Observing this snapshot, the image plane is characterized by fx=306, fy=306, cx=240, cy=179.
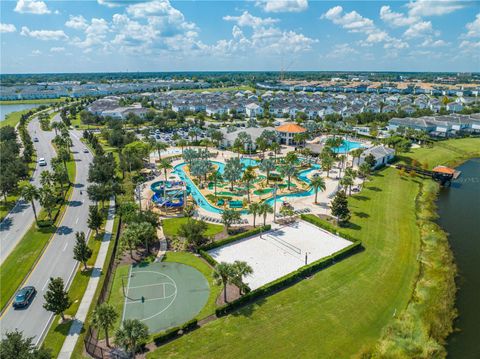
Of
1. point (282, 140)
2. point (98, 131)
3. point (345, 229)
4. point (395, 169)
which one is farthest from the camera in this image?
point (98, 131)

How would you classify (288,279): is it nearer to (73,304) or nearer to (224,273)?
(224,273)

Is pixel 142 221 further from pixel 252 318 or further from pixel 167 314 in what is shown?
pixel 252 318

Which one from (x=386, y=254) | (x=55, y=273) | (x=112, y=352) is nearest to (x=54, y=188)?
(x=55, y=273)

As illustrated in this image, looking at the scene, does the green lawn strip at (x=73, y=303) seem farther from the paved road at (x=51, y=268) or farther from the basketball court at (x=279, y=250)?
the basketball court at (x=279, y=250)

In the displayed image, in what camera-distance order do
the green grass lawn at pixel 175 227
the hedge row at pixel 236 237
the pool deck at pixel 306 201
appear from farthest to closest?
the pool deck at pixel 306 201
the green grass lawn at pixel 175 227
the hedge row at pixel 236 237

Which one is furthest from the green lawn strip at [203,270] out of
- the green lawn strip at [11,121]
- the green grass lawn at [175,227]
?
the green lawn strip at [11,121]

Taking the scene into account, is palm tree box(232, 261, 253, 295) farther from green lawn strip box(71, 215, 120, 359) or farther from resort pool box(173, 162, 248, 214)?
resort pool box(173, 162, 248, 214)
